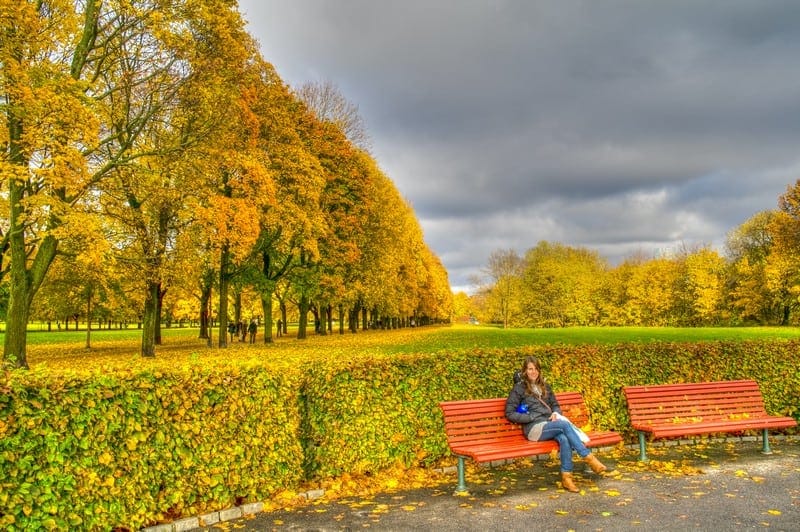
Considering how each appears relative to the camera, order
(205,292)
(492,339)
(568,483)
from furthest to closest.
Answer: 1. (205,292)
2. (492,339)
3. (568,483)

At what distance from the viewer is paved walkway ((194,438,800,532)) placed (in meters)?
5.56

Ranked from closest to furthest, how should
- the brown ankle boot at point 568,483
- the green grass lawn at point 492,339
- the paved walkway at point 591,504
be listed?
1. the paved walkway at point 591,504
2. the brown ankle boot at point 568,483
3. the green grass lawn at point 492,339

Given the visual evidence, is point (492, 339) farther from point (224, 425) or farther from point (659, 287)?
point (659, 287)

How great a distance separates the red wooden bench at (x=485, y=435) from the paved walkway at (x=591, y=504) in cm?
46

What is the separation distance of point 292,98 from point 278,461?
27.2 metres

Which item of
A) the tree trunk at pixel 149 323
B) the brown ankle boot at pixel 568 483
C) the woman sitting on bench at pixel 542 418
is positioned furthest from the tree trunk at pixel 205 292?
the brown ankle boot at pixel 568 483

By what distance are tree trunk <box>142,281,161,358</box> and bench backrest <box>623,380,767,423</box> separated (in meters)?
20.0

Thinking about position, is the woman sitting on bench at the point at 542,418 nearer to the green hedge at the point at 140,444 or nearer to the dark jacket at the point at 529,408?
the dark jacket at the point at 529,408

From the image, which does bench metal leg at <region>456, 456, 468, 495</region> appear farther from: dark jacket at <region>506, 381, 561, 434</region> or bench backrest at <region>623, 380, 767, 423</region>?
bench backrest at <region>623, 380, 767, 423</region>

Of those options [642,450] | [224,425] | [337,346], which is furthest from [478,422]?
[337,346]

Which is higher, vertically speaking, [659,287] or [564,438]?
[659,287]

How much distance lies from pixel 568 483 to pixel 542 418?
3.25 ft

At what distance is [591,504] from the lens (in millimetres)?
6141

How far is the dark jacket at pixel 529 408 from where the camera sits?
24.3 feet
